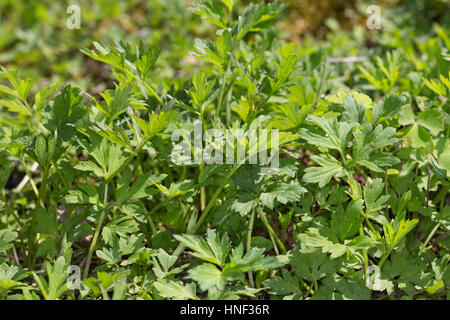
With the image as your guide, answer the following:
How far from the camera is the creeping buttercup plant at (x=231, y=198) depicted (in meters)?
1.38

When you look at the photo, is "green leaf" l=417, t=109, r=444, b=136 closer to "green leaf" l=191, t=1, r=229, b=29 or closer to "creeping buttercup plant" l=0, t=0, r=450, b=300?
"creeping buttercup plant" l=0, t=0, r=450, b=300

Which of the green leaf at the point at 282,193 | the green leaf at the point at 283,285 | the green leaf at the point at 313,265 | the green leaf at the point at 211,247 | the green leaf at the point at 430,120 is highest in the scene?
the green leaf at the point at 430,120

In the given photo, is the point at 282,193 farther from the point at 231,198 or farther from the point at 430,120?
the point at 430,120

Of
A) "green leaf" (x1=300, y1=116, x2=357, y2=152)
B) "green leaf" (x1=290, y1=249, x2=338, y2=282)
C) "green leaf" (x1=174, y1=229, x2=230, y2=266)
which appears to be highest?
"green leaf" (x1=300, y1=116, x2=357, y2=152)

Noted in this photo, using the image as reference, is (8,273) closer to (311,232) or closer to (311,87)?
(311,232)

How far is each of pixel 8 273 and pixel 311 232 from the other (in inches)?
38.7

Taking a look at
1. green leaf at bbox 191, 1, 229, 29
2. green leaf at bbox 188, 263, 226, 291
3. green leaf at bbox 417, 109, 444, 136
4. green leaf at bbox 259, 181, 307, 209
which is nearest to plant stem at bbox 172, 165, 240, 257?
green leaf at bbox 259, 181, 307, 209

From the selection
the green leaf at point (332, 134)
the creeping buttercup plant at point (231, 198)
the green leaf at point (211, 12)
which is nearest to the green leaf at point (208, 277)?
the creeping buttercup plant at point (231, 198)

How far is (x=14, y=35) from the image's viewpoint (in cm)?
343

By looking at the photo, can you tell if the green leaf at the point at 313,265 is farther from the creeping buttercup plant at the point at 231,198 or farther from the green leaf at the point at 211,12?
the green leaf at the point at 211,12

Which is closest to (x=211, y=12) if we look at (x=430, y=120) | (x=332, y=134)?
(x=332, y=134)

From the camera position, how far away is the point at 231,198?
4.90 feet

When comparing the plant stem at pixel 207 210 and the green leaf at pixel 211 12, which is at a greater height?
the green leaf at pixel 211 12

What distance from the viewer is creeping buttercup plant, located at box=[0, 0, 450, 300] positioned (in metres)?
1.38
